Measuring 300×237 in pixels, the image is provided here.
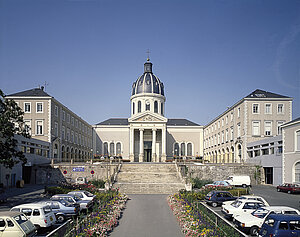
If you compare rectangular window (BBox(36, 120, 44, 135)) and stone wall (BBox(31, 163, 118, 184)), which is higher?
rectangular window (BBox(36, 120, 44, 135))

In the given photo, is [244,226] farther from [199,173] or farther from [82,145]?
[82,145]

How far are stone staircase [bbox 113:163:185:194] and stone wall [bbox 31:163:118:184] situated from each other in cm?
320

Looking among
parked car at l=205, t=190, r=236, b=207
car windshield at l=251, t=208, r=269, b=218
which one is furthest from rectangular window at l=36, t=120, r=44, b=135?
car windshield at l=251, t=208, r=269, b=218

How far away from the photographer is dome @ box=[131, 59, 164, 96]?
8050 cm

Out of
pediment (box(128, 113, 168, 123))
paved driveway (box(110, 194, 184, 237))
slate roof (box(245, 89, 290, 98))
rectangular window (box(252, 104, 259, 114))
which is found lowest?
paved driveway (box(110, 194, 184, 237))

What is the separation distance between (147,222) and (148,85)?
63.9 m

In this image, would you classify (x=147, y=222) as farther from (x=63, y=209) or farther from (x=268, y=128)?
(x=268, y=128)

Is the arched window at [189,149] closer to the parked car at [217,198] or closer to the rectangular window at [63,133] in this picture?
the rectangular window at [63,133]

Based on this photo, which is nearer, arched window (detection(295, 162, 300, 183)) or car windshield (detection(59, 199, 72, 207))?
car windshield (detection(59, 199, 72, 207))

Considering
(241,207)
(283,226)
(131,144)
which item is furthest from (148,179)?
(283,226)

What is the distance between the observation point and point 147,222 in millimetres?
18406

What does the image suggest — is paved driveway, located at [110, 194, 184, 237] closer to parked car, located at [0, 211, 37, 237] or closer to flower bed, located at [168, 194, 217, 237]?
flower bed, located at [168, 194, 217, 237]

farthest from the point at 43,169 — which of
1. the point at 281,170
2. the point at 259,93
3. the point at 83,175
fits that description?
the point at 259,93

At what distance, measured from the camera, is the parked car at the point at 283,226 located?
12422mm
